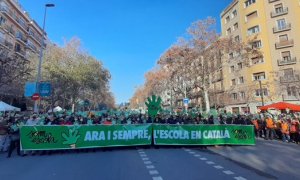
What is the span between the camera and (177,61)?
112 feet

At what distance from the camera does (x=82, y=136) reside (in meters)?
11.3

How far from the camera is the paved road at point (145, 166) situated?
271 inches

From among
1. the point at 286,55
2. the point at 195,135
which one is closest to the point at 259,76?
the point at 286,55

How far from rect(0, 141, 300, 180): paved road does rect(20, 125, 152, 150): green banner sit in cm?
58

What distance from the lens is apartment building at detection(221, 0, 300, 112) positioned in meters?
37.2

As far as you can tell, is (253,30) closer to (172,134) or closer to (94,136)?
(172,134)

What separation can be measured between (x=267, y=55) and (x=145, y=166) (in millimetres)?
39239

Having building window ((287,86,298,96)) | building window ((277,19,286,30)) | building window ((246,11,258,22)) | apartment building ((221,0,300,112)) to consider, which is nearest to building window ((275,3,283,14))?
apartment building ((221,0,300,112))

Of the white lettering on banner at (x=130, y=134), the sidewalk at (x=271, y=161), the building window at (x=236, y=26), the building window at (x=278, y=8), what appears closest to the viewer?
the sidewalk at (x=271, y=161)

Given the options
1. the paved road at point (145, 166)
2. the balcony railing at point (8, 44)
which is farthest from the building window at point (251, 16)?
the balcony railing at point (8, 44)

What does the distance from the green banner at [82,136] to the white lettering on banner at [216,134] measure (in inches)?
119

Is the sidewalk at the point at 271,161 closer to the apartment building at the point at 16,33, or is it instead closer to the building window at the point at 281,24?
the apartment building at the point at 16,33

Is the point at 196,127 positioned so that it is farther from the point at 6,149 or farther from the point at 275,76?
the point at 275,76

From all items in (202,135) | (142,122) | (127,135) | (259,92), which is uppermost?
(259,92)
